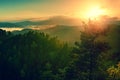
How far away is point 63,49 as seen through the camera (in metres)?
120

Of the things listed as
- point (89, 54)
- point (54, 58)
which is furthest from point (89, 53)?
point (54, 58)

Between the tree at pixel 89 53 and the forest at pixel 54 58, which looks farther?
the forest at pixel 54 58

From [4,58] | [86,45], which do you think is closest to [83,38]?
[86,45]

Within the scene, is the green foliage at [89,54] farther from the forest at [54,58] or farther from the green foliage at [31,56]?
the green foliage at [31,56]

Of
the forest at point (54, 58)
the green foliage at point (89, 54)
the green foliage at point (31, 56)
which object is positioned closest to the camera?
the green foliage at point (89, 54)

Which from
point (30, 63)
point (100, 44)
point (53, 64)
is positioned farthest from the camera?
point (30, 63)

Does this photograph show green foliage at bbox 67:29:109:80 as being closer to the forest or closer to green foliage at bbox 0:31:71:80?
the forest

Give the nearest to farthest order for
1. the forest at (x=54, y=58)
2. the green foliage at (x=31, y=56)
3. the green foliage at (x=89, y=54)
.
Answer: the green foliage at (x=89, y=54) < the forest at (x=54, y=58) < the green foliage at (x=31, y=56)

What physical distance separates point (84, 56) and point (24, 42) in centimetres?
7190

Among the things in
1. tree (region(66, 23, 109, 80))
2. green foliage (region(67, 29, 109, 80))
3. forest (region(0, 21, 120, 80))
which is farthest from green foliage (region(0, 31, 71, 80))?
tree (region(66, 23, 109, 80))

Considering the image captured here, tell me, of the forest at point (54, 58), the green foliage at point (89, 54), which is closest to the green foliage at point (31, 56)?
the forest at point (54, 58)

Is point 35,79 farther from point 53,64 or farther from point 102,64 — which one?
point 102,64

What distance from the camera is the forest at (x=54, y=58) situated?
63.7m

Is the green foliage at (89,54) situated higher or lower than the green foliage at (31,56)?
higher
